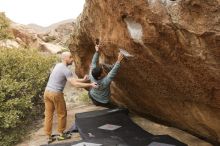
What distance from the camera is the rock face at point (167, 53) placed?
6.73 m

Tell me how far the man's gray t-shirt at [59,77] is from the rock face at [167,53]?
1.03 metres

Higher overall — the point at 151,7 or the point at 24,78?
the point at 151,7

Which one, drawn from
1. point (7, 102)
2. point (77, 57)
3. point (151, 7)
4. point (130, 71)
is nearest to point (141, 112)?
point (130, 71)

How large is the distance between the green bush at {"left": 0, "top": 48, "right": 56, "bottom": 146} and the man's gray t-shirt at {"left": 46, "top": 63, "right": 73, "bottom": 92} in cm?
231

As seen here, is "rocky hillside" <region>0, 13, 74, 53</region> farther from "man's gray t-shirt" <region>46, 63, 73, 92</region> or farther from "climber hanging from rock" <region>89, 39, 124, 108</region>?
"climber hanging from rock" <region>89, 39, 124, 108</region>

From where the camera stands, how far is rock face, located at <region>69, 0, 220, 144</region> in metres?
6.73

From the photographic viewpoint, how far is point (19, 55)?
1382 centimetres

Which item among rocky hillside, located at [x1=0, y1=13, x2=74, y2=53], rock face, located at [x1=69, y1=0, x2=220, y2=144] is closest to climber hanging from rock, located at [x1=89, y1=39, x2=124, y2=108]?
rock face, located at [x1=69, y1=0, x2=220, y2=144]

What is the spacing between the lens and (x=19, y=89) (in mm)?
12992

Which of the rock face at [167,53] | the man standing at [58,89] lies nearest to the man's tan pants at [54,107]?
the man standing at [58,89]

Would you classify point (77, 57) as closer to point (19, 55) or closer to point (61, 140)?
point (19, 55)

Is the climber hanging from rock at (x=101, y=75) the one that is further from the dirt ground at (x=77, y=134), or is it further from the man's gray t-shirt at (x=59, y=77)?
the dirt ground at (x=77, y=134)

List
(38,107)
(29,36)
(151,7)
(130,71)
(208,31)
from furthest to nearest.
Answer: (29,36), (38,107), (130,71), (151,7), (208,31)

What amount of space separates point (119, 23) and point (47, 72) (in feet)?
22.3
